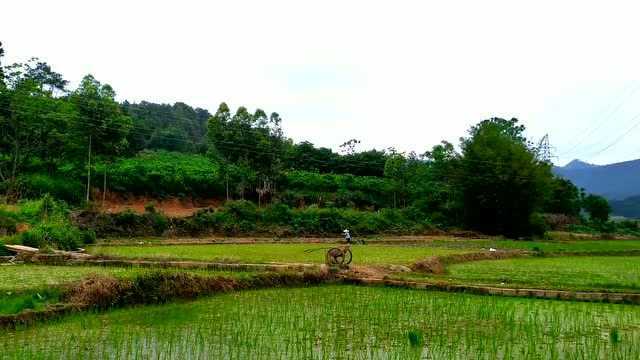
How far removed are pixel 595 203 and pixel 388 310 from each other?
5202 cm

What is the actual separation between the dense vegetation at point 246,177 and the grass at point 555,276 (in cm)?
1298

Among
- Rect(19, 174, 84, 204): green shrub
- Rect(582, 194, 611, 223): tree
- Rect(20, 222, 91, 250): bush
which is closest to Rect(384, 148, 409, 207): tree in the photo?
Rect(582, 194, 611, 223): tree

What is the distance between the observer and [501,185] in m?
36.2

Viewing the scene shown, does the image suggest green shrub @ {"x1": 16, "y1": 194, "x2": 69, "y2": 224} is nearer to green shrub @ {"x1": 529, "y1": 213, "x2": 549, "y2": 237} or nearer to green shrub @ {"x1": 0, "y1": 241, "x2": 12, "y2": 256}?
green shrub @ {"x1": 0, "y1": 241, "x2": 12, "y2": 256}

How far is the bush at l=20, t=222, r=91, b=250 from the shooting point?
1716 centimetres

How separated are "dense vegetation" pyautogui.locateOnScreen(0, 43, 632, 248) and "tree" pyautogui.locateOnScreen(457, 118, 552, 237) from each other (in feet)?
0.22

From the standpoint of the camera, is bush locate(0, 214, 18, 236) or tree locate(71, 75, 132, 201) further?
tree locate(71, 75, 132, 201)

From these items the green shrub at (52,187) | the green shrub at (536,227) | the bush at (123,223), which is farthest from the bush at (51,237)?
the green shrub at (536,227)

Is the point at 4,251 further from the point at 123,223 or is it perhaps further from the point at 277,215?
the point at 277,215

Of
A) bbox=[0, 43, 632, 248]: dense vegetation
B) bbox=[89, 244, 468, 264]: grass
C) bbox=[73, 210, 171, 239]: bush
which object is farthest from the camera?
bbox=[0, 43, 632, 248]: dense vegetation

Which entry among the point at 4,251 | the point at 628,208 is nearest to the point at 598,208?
the point at 4,251

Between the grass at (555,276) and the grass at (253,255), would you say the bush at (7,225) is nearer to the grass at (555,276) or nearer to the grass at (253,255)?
the grass at (253,255)

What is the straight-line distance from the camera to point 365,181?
5091cm

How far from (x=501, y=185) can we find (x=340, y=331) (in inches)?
1227
